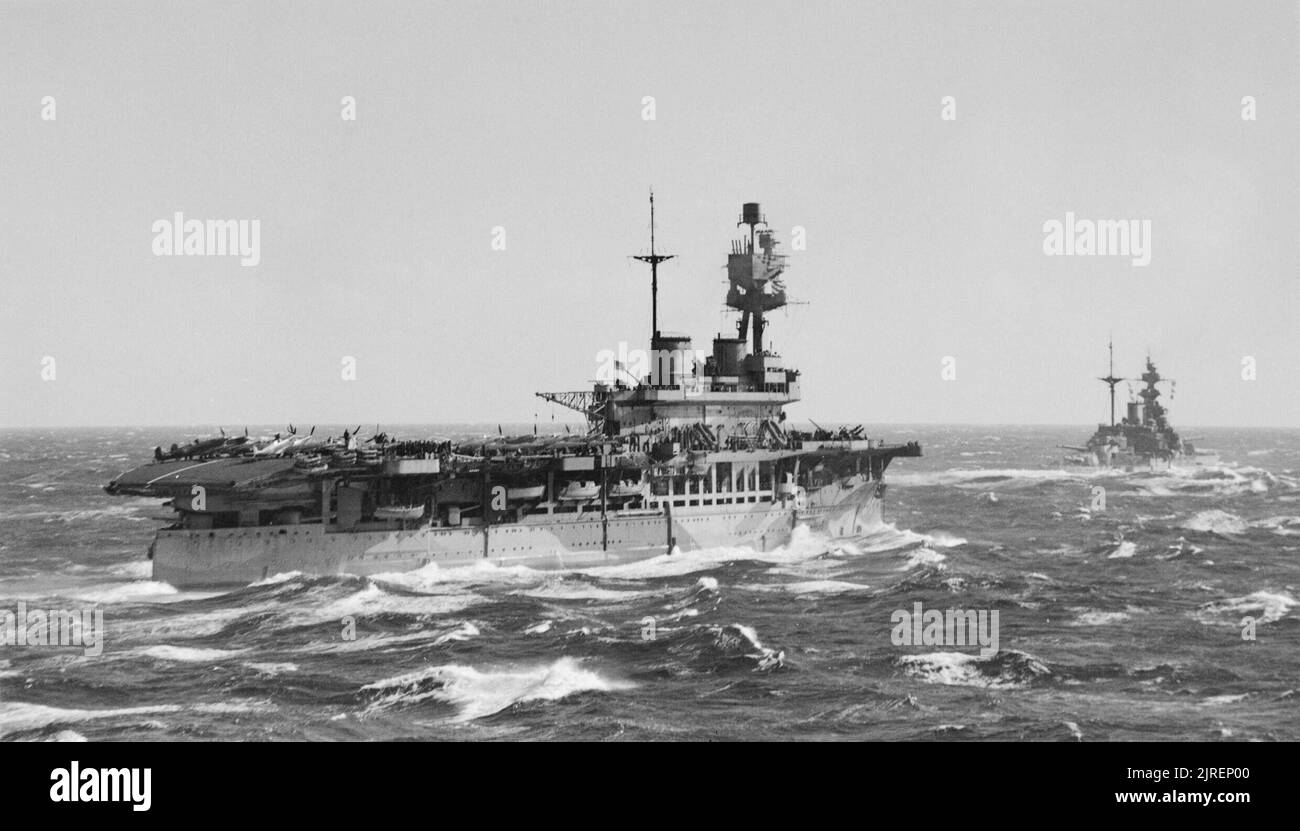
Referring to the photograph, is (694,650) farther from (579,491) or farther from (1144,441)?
(1144,441)

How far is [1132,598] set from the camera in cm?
4412

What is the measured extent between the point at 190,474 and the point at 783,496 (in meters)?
25.4

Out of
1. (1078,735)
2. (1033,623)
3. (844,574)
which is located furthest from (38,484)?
(1078,735)

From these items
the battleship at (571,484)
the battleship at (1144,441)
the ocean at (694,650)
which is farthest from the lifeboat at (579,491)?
the battleship at (1144,441)

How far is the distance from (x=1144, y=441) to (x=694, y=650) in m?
107

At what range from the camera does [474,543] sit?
46.9 metres

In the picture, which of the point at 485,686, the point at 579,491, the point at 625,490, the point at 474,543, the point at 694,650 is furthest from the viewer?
the point at 625,490

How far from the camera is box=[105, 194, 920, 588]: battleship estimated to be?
43750 millimetres

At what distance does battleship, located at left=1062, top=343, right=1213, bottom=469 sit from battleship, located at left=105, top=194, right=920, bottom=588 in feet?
260

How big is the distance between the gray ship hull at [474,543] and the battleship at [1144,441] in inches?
3344

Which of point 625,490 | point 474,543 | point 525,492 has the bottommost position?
point 474,543

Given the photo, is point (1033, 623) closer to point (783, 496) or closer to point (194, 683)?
point (783, 496)

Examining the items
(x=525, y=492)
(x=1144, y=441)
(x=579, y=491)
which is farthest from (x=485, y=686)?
(x=1144, y=441)

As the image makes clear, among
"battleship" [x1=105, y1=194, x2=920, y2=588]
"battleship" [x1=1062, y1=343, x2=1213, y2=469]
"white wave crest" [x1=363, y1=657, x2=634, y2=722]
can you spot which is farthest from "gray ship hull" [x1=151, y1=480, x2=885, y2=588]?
"battleship" [x1=1062, y1=343, x2=1213, y2=469]
